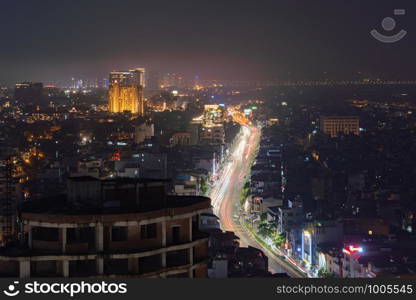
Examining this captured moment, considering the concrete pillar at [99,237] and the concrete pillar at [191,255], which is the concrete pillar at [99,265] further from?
the concrete pillar at [191,255]

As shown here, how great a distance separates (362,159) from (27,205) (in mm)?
13441

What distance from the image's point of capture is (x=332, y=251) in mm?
6793

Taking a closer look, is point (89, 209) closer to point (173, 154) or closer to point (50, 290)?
point (50, 290)

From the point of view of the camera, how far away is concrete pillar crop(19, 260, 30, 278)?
6.36 feet

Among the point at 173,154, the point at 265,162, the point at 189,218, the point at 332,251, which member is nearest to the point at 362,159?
the point at 265,162

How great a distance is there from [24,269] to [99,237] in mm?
208

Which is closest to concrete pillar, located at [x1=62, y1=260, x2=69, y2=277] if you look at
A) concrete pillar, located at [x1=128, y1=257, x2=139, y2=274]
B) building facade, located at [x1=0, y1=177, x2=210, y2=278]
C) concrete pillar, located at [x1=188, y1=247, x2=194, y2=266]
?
building facade, located at [x1=0, y1=177, x2=210, y2=278]

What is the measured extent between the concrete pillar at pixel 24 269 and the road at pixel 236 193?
4846 millimetres

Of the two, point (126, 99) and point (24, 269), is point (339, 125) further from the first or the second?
point (24, 269)

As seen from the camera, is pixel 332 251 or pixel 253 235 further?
pixel 253 235

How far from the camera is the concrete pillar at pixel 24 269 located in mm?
1938

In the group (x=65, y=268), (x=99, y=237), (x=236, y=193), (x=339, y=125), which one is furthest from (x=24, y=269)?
(x=339, y=125)

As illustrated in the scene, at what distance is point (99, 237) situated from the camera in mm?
1969

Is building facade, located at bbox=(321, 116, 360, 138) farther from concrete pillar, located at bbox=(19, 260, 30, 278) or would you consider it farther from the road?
concrete pillar, located at bbox=(19, 260, 30, 278)
